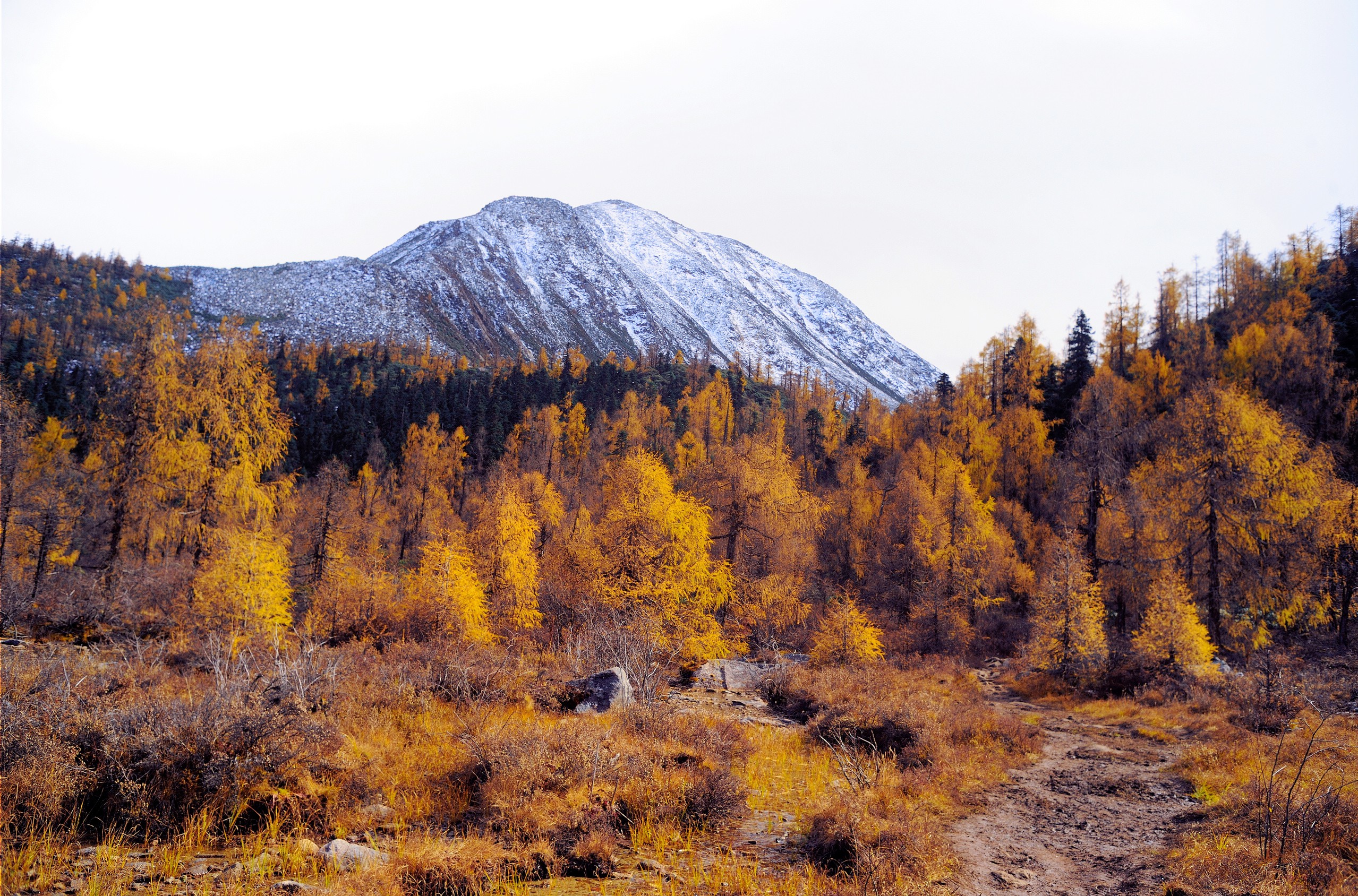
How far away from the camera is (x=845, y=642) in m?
25.2

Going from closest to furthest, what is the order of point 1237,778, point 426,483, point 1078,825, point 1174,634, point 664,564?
1. point 1078,825
2. point 1237,778
3. point 1174,634
4. point 664,564
5. point 426,483

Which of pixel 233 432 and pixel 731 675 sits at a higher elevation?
pixel 233 432

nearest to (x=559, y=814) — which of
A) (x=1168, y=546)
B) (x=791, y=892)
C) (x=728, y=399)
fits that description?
(x=791, y=892)

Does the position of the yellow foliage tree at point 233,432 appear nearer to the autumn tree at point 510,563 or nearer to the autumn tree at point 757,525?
the autumn tree at point 510,563

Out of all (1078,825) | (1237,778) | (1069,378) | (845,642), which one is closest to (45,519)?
(845,642)

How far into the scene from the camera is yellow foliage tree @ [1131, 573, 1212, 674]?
71.4ft

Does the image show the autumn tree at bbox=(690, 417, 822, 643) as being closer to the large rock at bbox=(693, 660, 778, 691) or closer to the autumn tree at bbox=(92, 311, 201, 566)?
the large rock at bbox=(693, 660, 778, 691)

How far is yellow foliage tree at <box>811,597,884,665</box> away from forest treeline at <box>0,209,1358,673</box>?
0.13 m

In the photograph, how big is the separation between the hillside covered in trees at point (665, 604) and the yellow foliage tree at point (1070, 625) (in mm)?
130

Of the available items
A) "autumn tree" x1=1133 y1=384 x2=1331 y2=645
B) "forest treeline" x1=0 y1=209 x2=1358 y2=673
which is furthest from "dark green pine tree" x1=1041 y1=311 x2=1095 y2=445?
"autumn tree" x1=1133 y1=384 x2=1331 y2=645

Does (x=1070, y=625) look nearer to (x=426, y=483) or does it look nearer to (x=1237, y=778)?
(x=1237, y=778)

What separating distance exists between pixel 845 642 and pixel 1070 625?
29.9ft

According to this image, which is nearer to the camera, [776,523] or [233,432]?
[233,432]

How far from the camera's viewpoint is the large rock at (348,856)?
6480 mm
